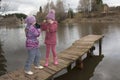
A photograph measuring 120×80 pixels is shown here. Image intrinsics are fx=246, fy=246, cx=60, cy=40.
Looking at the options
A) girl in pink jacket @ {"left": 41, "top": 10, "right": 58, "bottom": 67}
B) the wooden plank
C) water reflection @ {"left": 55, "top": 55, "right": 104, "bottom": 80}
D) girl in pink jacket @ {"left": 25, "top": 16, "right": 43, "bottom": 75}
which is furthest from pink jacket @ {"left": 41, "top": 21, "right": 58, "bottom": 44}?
water reflection @ {"left": 55, "top": 55, "right": 104, "bottom": 80}

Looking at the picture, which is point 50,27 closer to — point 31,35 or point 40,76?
point 31,35

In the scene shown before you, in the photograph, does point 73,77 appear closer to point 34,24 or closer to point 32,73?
point 32,73

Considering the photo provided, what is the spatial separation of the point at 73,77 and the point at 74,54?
118 centimetres

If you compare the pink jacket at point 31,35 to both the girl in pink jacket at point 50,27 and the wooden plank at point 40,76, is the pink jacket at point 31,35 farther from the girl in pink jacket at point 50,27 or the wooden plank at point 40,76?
the wooden plank at point 40,76

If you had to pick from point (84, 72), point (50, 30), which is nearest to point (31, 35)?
point (50, 30)

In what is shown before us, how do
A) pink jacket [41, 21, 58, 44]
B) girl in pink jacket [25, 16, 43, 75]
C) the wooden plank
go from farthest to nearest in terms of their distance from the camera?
pink jacket [41, 21, 58, 44] → the wooden plank → girl in pink jacket [25, 16, 43, 75]

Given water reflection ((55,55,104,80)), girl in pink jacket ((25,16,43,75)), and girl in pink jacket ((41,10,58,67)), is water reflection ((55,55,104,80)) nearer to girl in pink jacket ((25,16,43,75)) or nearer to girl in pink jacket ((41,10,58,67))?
girl in pink jacket ((41,10,58,67))

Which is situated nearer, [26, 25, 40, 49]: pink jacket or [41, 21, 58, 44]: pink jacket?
[26, 25, 40, 49]: pink jacket

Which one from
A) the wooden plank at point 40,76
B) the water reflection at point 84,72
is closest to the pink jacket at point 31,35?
the wooden plank at point 40,76

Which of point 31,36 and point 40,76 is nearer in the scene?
point 31,36

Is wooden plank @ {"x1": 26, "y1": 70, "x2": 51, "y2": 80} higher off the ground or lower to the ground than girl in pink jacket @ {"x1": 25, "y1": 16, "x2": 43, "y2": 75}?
lower

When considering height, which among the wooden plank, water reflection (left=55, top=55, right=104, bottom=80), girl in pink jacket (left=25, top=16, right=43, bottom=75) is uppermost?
girl in pink jacket (left=25, top=16, right=43, bottom=75)

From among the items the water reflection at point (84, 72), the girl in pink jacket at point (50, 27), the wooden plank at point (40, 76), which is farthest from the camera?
the water reflection at point (84, 72)

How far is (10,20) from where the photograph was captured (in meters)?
82.6
